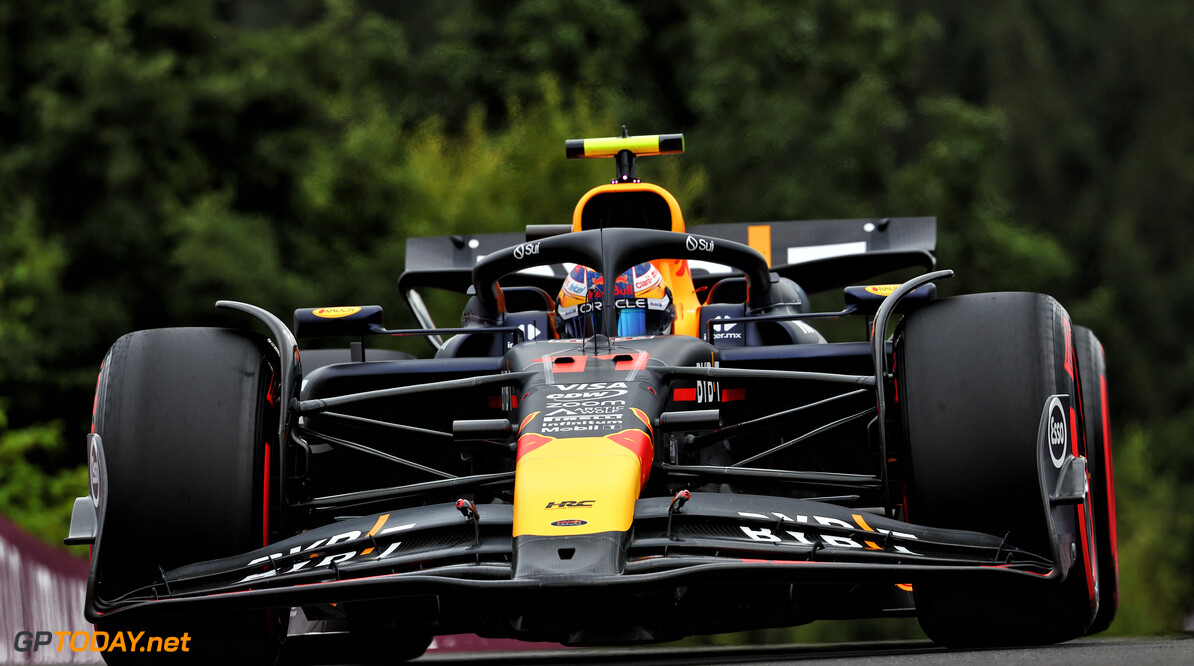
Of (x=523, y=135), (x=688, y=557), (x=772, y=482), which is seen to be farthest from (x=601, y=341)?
(x=523, y=135)

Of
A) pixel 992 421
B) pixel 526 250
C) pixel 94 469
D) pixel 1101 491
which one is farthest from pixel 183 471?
pixel 1101 491

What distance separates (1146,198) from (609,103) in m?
40.1

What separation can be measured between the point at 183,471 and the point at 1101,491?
3.41 meters

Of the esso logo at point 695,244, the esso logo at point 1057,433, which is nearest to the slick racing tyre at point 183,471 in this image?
the esso logo at point 695,244

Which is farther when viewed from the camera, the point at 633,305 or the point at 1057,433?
the point at 633,305

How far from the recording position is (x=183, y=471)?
464 centimetres

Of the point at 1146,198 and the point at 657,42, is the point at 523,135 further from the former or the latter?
the point at 1146,198

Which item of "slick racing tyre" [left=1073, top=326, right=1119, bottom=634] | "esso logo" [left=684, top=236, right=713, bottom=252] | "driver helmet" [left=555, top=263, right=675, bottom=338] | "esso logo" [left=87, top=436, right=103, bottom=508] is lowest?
"slick racing tyre" [left=1073, top=326, right=1119, bottom=634]

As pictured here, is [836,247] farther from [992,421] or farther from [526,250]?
[992,421]

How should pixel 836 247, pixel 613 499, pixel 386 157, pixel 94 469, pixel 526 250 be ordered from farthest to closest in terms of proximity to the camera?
pixel 386 157
pixel 836 247
pixel 526 250
pixel 94 469
pixel 613 499

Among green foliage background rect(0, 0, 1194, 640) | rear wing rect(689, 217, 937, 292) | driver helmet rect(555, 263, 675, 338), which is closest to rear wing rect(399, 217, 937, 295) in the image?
rear wing rect(689, 217, 937, 292)

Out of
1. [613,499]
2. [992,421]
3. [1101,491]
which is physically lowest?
[1101,491]

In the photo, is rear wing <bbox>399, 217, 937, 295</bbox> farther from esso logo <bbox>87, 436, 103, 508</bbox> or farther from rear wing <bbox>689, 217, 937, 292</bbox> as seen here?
esso logo <bbox>87, 436, 103, 508</bbox>

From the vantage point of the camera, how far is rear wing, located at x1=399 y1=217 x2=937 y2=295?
862 centimetres
